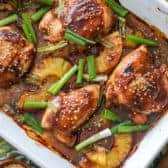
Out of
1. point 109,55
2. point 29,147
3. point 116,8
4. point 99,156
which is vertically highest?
point 116,8

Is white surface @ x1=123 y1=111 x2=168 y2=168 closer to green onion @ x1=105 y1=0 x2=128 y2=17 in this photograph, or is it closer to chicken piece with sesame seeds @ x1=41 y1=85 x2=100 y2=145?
chicken piece with sesame seeds @ x1=41 y1=85 x2=100 y2=145

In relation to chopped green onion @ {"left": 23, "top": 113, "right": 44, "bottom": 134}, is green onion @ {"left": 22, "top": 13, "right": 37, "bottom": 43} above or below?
above

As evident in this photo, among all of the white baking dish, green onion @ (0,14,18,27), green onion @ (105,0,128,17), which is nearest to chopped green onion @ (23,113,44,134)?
the white baking dish

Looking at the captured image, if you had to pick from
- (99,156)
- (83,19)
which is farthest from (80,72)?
(99,156)

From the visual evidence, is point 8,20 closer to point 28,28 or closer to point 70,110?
point 28,28

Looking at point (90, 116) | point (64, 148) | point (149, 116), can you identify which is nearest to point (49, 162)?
point (64, 148)

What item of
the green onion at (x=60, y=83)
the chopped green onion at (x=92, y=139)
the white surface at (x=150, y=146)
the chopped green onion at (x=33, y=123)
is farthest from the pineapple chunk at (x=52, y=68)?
the white surface at (x=150, y=146)

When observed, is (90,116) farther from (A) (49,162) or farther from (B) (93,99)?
(A) (49,162)
